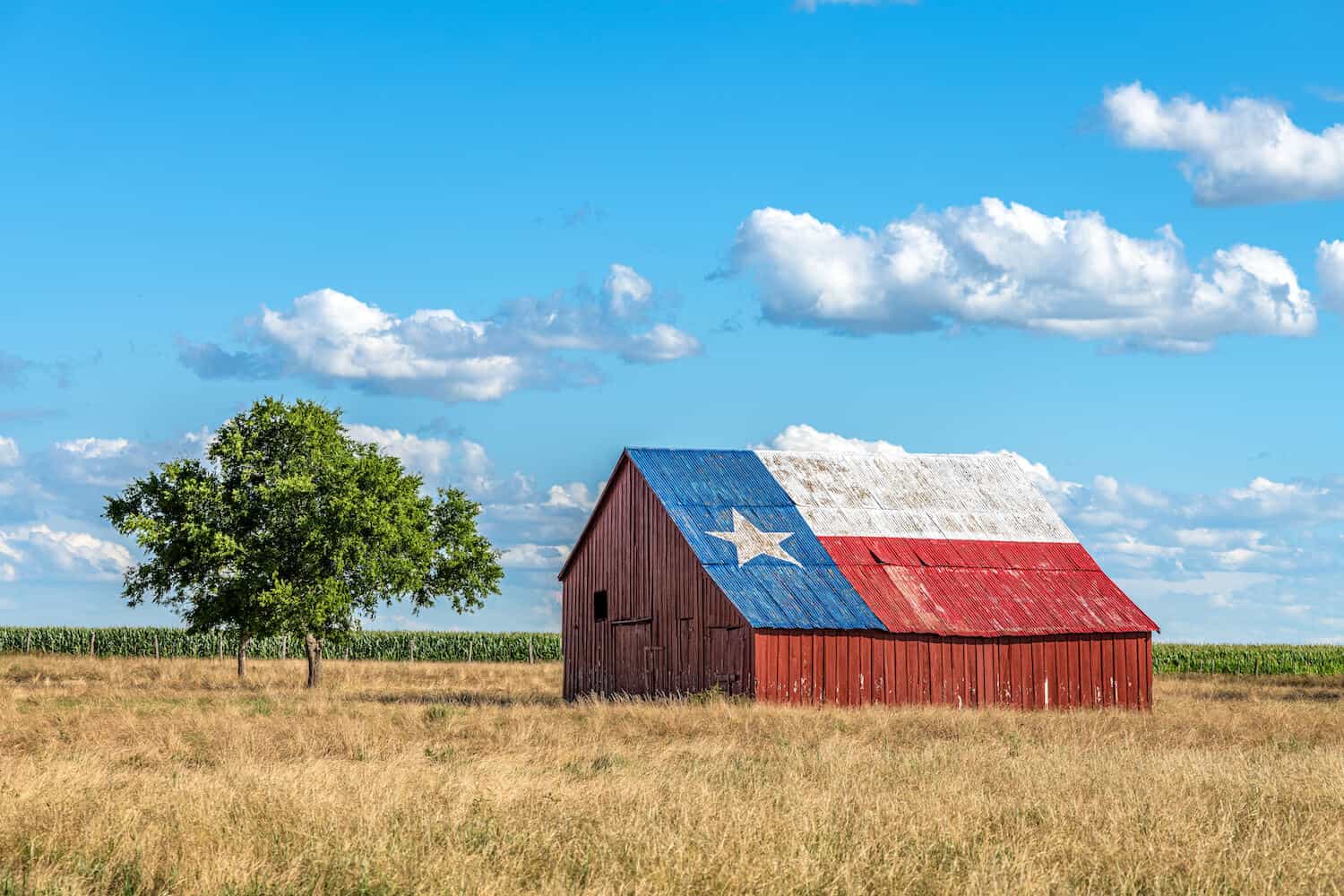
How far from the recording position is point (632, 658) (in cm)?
3962

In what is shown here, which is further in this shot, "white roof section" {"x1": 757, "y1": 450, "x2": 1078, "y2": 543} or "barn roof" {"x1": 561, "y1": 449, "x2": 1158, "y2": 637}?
"white roof section" {"x1": 757, "y1": 450, "x2": 1078, "y2": 543}

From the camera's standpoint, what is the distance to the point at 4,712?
95.2 ft

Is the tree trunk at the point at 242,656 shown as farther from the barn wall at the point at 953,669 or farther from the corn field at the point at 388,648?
the barn wall at the point at 953,669

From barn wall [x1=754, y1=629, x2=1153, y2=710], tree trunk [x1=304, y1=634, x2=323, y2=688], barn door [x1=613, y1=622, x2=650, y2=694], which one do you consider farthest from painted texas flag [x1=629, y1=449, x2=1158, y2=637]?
tree trunk [x1=304, y1=634, x2=323, y2=688]

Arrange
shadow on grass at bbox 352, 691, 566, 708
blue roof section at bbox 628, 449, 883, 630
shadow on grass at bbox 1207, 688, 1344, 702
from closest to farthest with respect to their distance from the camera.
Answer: blue roof section at bbox 628, 449, 883, 630 < shadow on grass at bbox 352, 691, 566, 708 < shadow on grass at bbox 1207, 688, 1344, 702

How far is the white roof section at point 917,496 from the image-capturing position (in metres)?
40.6

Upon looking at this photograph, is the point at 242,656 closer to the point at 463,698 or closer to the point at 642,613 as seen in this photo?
the point at 463,698

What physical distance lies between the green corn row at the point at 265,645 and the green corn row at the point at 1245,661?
31301mm

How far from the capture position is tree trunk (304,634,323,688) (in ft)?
158

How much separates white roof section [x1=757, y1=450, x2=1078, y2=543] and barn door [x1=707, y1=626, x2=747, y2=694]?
4924mm

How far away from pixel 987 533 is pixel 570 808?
30116mm

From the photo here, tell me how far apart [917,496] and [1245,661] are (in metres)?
35.4

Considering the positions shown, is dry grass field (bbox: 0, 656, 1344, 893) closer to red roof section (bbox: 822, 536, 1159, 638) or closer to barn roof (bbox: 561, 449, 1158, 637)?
barn roof (bbox: 561, 449, 1158, 637)

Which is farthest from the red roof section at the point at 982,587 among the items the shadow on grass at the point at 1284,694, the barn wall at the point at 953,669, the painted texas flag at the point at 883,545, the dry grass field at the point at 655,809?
the dry grass field at the point at 655,809
